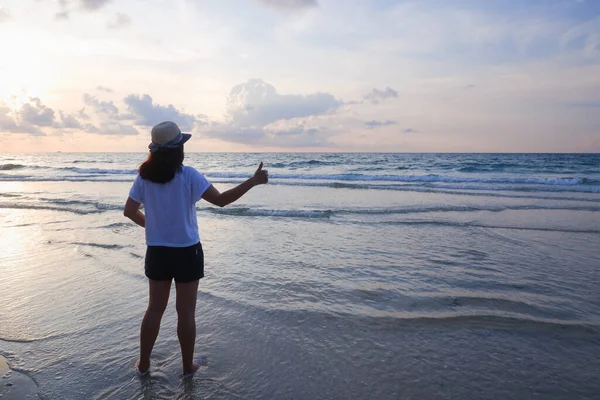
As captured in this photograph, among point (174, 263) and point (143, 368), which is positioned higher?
point (174, 263)

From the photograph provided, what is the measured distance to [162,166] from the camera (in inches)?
123

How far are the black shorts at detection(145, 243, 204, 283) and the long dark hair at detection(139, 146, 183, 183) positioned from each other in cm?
57

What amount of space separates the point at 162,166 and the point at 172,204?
1.03 ft

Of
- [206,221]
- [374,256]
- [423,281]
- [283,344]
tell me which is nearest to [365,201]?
[206,221]

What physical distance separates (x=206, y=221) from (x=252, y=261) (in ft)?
15.1

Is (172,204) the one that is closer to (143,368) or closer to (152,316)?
(152,316)

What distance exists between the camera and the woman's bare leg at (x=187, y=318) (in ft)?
10.9

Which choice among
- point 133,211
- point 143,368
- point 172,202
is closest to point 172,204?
point 172,202

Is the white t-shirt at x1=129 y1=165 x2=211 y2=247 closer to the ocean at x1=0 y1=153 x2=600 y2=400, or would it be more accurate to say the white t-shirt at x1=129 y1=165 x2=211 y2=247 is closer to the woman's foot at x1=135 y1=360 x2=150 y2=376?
the woman's foot at x1=135 y1=360 x2=150 y2=376

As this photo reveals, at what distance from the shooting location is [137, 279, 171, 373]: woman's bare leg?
133 inches

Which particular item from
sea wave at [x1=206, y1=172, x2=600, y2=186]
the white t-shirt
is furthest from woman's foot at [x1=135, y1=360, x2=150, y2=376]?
sea wave at [x1=206, y1=172, x2=600, y2=186]

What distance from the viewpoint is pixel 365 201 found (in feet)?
54.1

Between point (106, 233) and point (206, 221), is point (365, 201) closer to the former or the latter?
point (206, 221)

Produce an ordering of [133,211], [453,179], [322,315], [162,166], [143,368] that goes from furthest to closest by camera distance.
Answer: [453,179] → [322,315] → [143,368] → [133,211] → [162,166]
